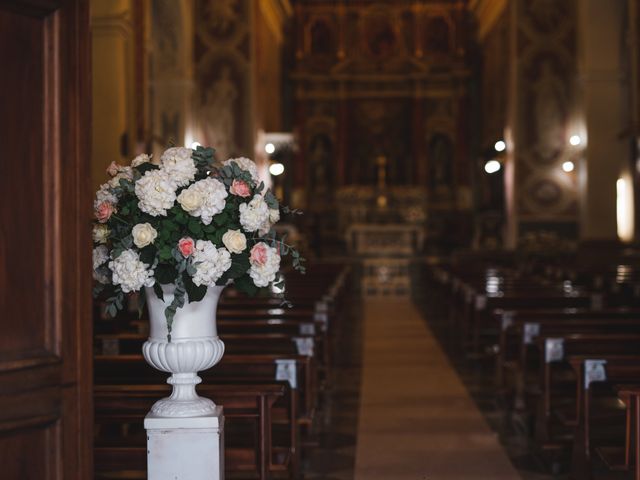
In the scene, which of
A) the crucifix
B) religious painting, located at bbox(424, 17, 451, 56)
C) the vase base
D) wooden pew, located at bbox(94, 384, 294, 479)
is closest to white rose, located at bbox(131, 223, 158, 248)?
the vase base

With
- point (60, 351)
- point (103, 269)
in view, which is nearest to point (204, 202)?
point (103, 269)

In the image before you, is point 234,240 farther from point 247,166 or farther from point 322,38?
point 322,38

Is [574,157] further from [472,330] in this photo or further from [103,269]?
[103,269]

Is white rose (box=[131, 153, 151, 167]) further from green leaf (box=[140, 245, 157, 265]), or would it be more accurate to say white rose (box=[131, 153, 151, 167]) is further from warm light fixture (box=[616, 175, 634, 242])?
warm light fixture (box=[616, 175, 634, 242])

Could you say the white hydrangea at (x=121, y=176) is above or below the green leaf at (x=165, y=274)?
above

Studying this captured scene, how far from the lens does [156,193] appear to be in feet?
12.7

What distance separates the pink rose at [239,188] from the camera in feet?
13.0

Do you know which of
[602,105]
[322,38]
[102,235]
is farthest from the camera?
[322,38]

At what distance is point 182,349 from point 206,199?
0.61 metres

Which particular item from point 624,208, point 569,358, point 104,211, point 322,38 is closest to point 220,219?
point 104,211

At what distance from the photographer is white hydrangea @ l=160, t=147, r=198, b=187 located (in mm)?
3902

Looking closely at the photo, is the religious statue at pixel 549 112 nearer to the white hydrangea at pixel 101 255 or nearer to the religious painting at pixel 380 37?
the religious painting at pixel 380 37

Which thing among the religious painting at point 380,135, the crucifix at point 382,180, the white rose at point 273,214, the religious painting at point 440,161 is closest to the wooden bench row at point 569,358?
the white rose at point 273,214

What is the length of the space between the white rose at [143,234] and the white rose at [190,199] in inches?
6.3
